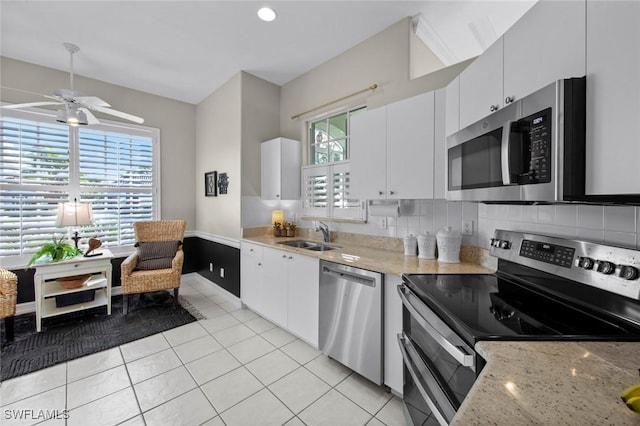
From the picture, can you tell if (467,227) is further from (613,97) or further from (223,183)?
(223,183)

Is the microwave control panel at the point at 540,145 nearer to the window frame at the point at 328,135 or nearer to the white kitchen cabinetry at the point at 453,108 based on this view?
the white kitchen cabinetry at the point at 453,108

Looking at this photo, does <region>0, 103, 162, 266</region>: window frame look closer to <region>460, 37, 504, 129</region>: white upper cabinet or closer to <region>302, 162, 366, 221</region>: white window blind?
<region>302, 162, 366, 221</region>: white window blind

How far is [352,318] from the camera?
6.49 feet

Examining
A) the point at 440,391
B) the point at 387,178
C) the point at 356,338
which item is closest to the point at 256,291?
the point at 356,338

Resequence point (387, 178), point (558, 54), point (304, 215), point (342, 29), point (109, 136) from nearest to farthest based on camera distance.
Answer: point (558, 54) < point (387, 178) < point (342, 29) < point (304, 215) < point (109, 136)

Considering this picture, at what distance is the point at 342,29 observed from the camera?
2523 mm

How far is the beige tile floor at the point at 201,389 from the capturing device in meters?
1.65

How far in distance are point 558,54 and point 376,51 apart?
74.6 inches

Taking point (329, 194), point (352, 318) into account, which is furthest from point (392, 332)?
point (329, 194)

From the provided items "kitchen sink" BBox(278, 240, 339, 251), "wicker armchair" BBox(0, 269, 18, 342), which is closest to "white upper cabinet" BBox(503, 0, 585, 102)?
"kitchen sink" BBox(278, 240, 339, 251)

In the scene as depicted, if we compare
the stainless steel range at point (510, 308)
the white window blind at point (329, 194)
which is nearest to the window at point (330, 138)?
the white window blind at point (329, 194)

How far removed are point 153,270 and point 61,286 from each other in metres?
0.85

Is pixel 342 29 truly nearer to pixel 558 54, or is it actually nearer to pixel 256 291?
pixel 558 54

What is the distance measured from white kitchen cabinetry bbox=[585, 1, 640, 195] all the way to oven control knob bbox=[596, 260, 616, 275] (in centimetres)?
32
